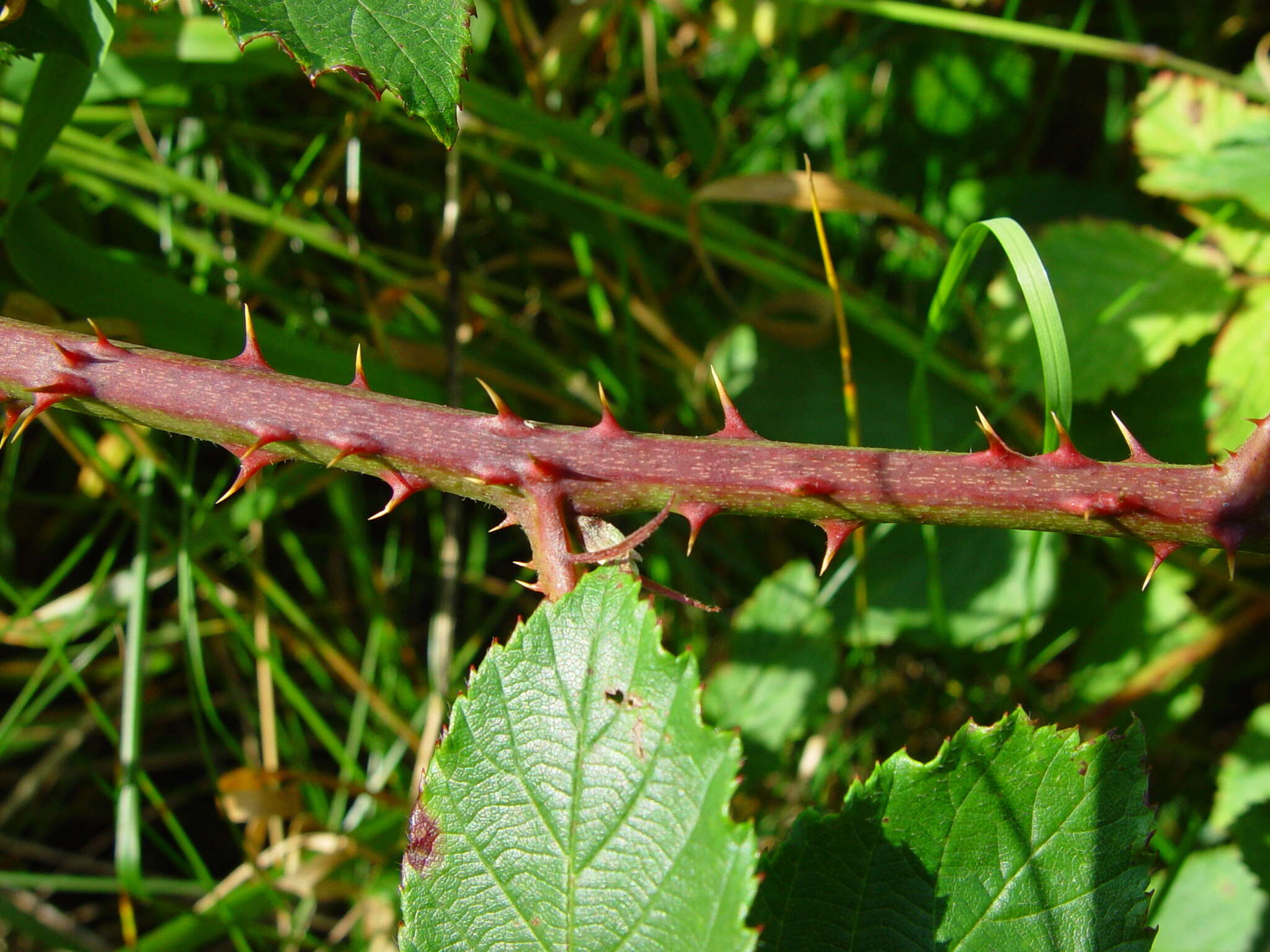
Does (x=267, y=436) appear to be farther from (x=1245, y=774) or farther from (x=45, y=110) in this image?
(x=1245, y=774)

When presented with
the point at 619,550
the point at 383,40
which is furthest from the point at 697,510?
the point at 383,40

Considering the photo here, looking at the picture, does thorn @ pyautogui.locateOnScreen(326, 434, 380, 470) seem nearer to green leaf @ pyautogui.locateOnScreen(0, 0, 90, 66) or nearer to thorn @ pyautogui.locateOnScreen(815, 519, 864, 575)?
thorn @ pyautogui.locateOnScreen(815, 519, 864, 575)

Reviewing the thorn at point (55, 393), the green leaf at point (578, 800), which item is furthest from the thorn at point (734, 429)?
the thorn at point (55, 393)

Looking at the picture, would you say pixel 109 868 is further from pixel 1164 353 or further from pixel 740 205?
pixel 1164 353

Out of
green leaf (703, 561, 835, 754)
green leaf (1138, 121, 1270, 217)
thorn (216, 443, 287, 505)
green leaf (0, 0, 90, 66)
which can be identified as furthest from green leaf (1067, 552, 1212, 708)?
green leaf (0, 0, 90, 66)

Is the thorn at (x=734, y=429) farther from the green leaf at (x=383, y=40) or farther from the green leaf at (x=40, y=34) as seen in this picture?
the green leaf at (x=40, y=34)

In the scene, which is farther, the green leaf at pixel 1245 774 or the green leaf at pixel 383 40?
the green leaf at pixel 1245 774

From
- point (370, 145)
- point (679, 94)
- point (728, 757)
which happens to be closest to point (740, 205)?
point (679, 94)
